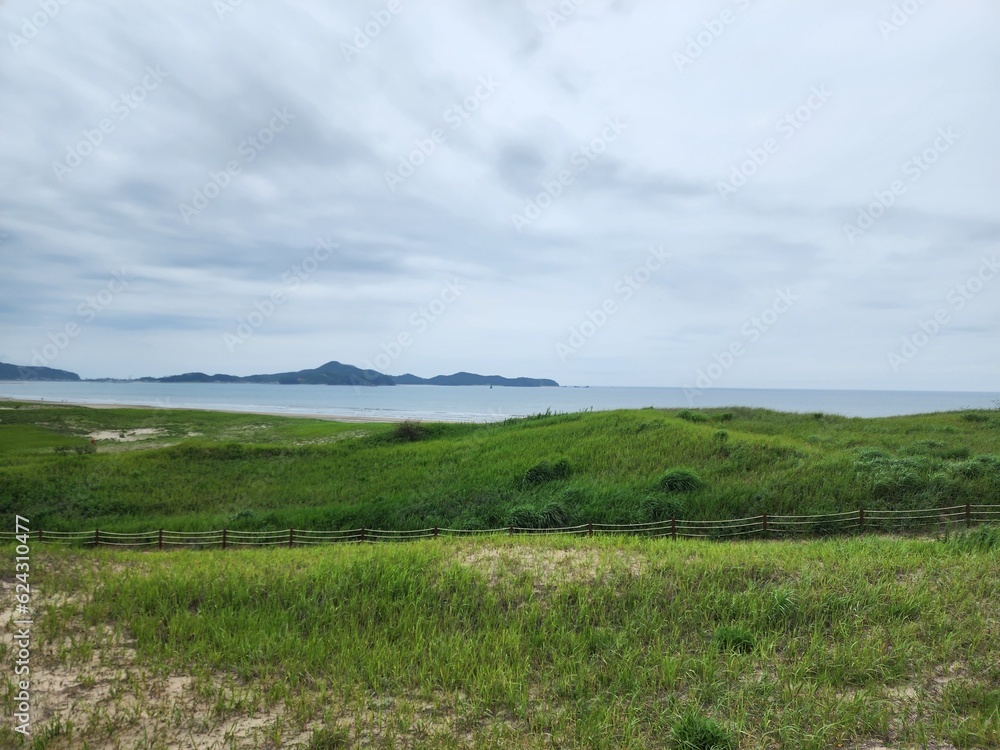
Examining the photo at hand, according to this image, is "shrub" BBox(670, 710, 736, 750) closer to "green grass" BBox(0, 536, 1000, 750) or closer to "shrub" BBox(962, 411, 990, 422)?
"green grass" BBox(0, 536, 1000, 750)

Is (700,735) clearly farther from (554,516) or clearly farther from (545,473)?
(545,473)

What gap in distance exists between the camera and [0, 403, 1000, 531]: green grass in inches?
860

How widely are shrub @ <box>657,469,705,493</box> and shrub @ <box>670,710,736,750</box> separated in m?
16.9

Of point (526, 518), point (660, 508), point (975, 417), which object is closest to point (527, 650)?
point (526, 518)

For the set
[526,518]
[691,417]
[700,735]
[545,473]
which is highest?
[691,417]

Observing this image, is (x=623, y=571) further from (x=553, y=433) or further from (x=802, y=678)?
(x=553, y=433)

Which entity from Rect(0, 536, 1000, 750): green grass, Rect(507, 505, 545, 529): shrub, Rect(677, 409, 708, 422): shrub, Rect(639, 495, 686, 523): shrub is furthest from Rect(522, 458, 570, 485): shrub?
Rect(677, 409, 708, 422): shrub

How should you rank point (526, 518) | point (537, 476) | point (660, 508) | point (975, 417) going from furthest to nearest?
point (975, 417) → point (537, 476) → point (660, 508) → point (526, 518)

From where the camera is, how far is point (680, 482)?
23234mm

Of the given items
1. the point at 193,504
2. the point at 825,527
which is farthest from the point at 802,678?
the point at 193,504

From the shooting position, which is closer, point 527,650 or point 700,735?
point 700,735

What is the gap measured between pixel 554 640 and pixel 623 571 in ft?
11.1

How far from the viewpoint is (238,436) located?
56.3 meters

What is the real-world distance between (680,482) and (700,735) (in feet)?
57.2
